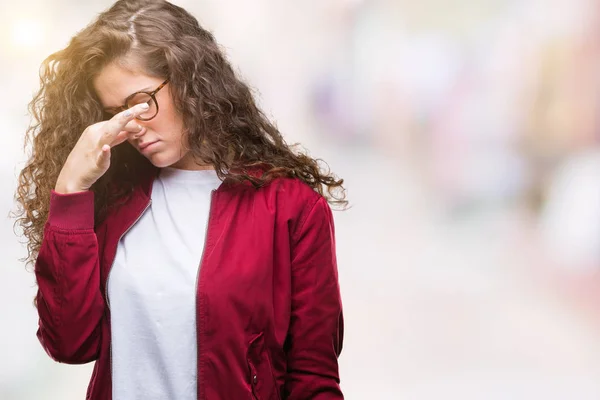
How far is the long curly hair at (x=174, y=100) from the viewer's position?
1.27 m

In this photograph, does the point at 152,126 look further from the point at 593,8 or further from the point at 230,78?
the point at 593,8

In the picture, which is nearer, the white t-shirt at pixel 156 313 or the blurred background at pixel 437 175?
the white t-shirt at pixel 156 313

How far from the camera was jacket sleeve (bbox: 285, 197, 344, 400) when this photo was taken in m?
1.31

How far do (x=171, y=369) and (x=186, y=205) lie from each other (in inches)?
12.1

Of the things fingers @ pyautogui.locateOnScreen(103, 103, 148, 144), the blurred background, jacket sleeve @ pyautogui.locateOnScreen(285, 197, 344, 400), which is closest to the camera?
fingers @ pyautogui.locateOnScreen(103, 103, 148, 144)

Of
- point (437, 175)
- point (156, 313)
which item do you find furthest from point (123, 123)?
point (437, 175)

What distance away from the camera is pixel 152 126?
1.25m

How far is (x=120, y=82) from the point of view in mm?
1252

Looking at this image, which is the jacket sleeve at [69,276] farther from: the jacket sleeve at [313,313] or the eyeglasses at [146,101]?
the jacket sleeve at [313,313]

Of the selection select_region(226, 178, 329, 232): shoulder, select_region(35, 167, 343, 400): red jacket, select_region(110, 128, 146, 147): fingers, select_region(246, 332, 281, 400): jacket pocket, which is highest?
select_region(110, 128, 146, 147): fingers

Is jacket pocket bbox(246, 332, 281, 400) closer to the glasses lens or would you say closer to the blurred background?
the glasses lens

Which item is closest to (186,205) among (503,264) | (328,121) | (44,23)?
(328,121)

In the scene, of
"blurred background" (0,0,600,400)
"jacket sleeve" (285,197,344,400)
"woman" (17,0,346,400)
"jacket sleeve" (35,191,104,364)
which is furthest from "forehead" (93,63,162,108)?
"blurred background" (0,0,600,400)

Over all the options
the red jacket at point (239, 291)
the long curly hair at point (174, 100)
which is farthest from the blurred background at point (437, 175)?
the red jacket at point (239, 291)
